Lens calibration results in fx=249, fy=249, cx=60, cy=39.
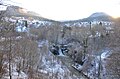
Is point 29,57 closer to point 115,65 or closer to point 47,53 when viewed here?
point 47,53

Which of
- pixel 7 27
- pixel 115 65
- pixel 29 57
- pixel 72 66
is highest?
pixel 7 27

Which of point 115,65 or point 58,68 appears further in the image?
point 58,68

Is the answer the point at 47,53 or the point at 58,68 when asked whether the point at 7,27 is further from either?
the point at 47,53

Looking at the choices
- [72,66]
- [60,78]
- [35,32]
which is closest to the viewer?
[60,78]

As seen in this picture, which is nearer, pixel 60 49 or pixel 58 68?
pixel 58 68

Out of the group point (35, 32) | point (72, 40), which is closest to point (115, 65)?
point (72, 40)

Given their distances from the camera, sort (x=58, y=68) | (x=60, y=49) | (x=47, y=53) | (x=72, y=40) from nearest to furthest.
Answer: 1. (x=58, y=68)
2. (x=47, y=53)
3. (x=60, y=49)
4. (x=72, y=40)

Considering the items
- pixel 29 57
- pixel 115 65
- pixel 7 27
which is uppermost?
pixel 7 27

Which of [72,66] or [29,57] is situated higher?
[29,57]

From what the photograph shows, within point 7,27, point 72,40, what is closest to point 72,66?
point 72,40
